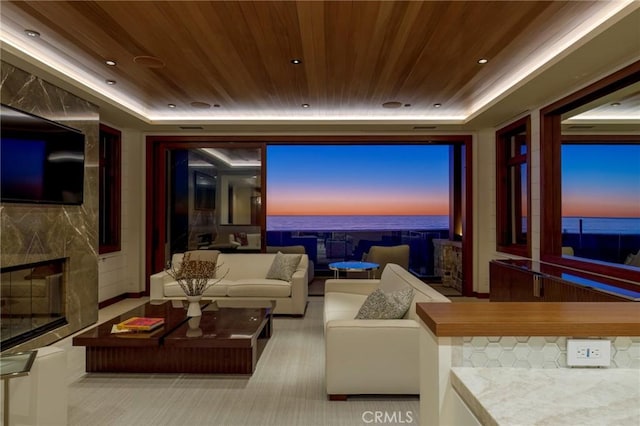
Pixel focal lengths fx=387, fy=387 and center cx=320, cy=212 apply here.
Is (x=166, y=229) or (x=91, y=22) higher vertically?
(x=91, y=22)

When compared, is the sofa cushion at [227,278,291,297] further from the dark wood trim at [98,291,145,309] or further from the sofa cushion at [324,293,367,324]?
the dark wood trim at [98,291,145,309]

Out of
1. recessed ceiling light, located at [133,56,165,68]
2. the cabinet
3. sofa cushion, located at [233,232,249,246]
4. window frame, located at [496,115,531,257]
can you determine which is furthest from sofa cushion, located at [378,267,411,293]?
recessed ceiling light, located at [133,56,165,68]

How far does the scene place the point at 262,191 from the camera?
6.27 meters

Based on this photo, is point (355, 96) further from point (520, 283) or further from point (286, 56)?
point (520, 283)

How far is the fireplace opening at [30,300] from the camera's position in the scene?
344 centimetres

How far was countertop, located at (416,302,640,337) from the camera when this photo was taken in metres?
1.06

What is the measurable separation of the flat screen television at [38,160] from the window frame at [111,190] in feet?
5.11

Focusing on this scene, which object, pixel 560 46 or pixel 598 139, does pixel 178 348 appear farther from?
pixel 598 139

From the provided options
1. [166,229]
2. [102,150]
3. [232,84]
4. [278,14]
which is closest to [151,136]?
[102,150]

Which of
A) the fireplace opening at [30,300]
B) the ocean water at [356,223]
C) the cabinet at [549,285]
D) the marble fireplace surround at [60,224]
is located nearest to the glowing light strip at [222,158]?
the ocean water at [356,223]

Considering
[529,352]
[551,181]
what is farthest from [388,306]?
[551,181]

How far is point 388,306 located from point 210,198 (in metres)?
4.48

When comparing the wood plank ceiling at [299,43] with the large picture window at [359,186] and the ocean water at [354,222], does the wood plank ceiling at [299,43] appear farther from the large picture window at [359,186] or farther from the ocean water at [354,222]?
the large picture window at [359,186]

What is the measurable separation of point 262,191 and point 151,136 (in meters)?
1.95
